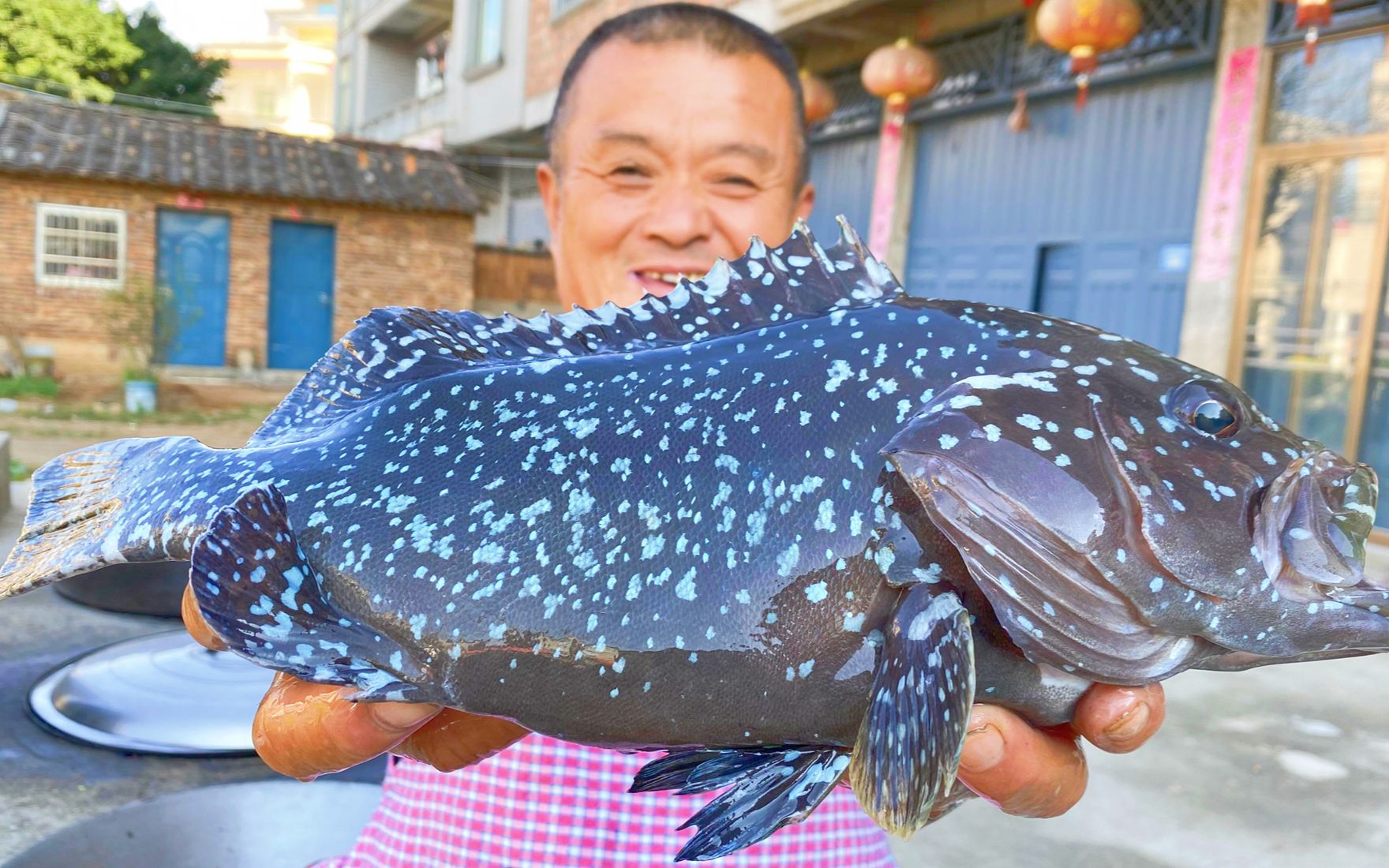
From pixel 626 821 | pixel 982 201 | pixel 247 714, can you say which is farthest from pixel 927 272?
pixel 626 821

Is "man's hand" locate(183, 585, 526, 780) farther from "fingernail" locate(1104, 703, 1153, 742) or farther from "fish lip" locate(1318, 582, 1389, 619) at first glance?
"fish lip" locate(1318, 582, 1389, 619)

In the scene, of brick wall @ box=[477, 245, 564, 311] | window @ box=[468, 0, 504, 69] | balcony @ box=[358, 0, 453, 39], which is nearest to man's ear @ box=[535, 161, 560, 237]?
brick wall @ box=[477, 245, 564, 311]

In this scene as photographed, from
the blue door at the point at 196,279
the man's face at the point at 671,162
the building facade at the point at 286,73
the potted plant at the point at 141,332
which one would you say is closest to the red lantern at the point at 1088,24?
the man's face at the point at 671,162

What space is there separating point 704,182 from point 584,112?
34 cm

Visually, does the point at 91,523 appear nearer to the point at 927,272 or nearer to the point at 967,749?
the point at 967,749

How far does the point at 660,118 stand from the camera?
2.01m

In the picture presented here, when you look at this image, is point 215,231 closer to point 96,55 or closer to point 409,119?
point 409,119

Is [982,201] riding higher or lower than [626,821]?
higher

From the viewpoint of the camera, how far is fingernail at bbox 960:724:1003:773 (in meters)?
1.16

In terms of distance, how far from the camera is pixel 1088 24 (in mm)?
6020

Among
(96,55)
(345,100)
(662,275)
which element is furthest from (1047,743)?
(96,55)

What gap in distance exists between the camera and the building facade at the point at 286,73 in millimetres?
47562

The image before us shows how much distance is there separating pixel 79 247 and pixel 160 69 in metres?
15.3

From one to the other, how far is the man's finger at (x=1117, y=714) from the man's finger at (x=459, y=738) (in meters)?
0.74
